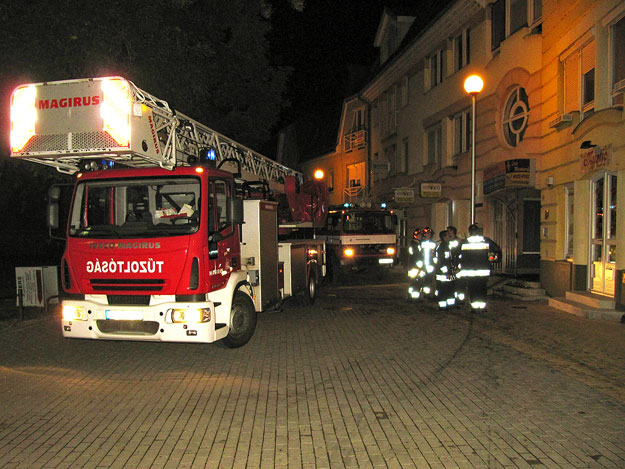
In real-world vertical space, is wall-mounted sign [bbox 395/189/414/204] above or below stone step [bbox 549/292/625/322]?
above

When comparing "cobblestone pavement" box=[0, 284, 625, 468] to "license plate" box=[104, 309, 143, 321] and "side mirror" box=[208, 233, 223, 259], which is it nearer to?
"license plate" box=[104, 309, 143, 321]

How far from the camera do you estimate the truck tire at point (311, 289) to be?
11.4m

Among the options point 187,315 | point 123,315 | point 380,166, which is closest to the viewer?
point 187,315

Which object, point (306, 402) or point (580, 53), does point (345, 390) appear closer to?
point (306, 402)

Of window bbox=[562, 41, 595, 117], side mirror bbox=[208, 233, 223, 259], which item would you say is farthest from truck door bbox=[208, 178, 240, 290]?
window bbox=[562, 41, 595, 117]

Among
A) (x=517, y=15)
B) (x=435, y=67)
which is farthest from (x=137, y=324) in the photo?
(x=435, y=67)

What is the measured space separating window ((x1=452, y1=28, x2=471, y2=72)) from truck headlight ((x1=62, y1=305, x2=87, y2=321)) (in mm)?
15050

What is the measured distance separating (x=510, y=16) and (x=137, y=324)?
13308 mm

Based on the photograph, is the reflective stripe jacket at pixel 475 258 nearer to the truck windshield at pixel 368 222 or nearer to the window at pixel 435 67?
the truck windshield at pixel 368 222

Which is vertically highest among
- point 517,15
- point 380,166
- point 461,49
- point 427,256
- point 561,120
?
point 461,49

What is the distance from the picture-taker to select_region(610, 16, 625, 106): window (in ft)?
32.2

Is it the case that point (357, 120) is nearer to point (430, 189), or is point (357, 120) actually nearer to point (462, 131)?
point (462, 131)

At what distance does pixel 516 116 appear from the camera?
14.7 metres

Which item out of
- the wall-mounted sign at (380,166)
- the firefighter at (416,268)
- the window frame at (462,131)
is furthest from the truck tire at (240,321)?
the wall-mounted sign at (380,166)
